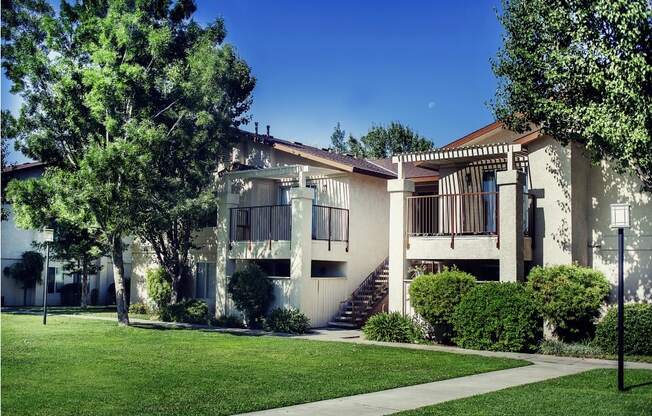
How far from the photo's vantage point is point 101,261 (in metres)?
38.1

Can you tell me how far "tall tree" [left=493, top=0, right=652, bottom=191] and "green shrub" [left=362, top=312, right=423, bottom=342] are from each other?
19.7 feet

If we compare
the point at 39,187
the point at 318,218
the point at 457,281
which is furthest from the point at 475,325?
the point at 39,187

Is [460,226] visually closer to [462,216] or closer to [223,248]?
[462,216]

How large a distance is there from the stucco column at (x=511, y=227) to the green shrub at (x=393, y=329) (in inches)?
109

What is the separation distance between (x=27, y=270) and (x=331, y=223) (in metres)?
17.9

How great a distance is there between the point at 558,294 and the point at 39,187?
1415cm

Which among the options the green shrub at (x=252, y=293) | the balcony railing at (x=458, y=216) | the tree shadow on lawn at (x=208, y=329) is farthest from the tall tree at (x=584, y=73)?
the green shrub at (x=252, y=293)

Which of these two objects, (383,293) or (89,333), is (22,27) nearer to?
(89,333)

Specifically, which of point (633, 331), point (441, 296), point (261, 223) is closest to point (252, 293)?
point (261, 223)

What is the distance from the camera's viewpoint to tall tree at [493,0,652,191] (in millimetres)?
14438

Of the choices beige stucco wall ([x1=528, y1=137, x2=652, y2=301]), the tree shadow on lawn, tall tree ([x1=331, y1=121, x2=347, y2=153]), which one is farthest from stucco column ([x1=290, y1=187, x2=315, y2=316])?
tall tree ([x1=331, y1=121, x2=347, y2=153])

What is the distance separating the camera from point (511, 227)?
721 inches

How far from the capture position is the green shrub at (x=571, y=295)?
1675 cm

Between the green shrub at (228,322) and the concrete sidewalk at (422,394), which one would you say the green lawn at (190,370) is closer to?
the concrete sidewalk at (422,394)
